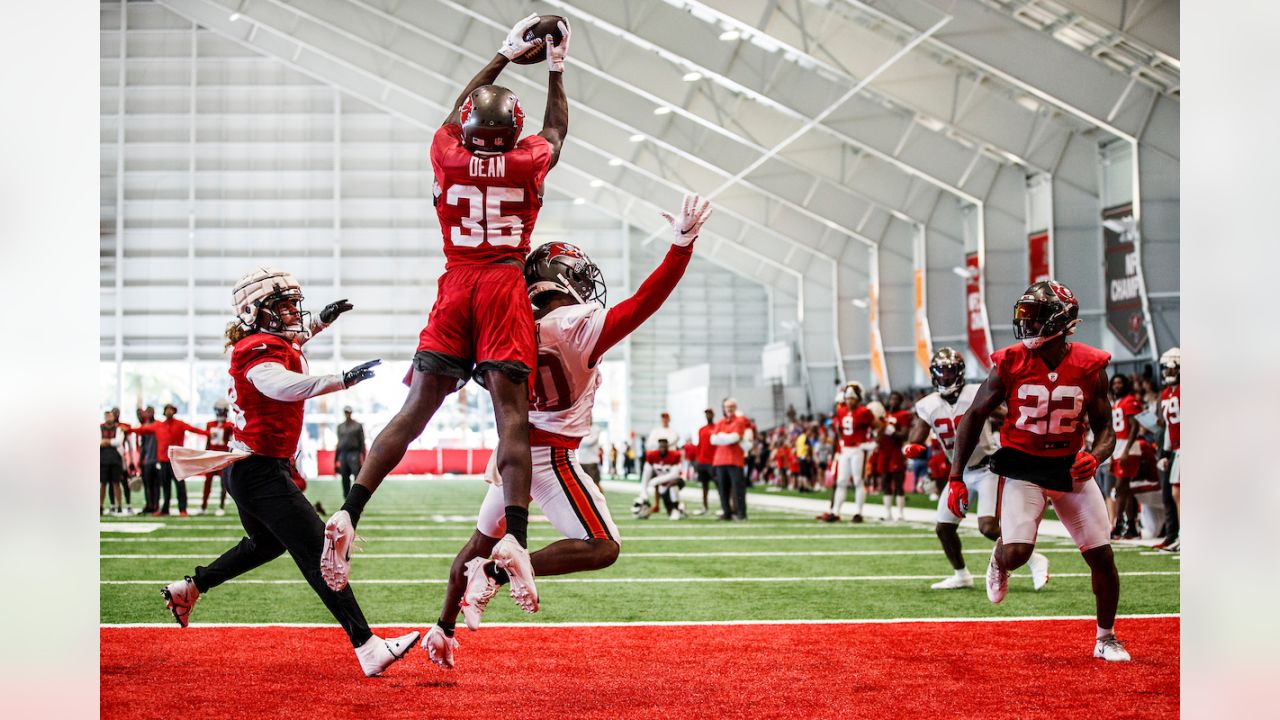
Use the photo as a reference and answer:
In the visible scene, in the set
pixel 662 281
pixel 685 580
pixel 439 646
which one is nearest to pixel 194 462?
pixel 439 646

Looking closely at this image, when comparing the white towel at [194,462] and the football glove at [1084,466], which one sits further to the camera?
the football glove at [1084,466]

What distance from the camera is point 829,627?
7812mm

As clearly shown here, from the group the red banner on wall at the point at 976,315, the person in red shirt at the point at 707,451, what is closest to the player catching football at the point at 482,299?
the person in red shirt at the point at 707,451

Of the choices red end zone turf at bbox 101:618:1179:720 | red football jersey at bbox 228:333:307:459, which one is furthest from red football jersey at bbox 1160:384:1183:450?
red football jersey at bbox 228:333:307:459

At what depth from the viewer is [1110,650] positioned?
21.5 ft

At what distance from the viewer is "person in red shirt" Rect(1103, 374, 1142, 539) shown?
13.6m

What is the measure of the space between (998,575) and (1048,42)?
16816 mm

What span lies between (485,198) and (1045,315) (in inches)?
121

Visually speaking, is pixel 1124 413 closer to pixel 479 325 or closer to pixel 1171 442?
pixel 1171 442

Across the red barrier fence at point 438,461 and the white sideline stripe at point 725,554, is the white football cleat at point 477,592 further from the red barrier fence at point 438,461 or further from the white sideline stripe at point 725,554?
the red barrier fence at point 438,461

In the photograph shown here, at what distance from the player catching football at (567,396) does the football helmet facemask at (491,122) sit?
1.94 ft

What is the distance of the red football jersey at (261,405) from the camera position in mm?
6195
